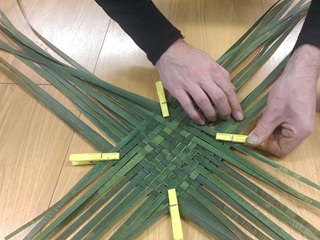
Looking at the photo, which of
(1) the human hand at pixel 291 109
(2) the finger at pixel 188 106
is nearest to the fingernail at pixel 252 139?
(1) the human hand at pixel 291 109

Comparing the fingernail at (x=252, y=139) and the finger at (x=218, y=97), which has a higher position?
the finger at (x=218, y=97)

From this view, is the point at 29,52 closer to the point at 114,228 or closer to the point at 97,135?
the point at 97,135

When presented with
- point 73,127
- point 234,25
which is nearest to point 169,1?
point 234,25

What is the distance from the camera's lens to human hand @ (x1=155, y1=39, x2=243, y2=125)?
2.14 ft

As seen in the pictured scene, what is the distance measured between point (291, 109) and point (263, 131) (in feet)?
0.21

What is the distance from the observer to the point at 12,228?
0.61 metres

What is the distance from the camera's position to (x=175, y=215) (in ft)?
1.93

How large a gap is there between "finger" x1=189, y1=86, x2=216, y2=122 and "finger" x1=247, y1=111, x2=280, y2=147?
90 mm

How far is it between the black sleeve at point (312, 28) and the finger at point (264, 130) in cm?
17

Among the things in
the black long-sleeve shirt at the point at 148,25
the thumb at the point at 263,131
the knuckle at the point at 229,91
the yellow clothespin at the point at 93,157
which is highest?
the black long-sleeve shirt at the point at 148,25

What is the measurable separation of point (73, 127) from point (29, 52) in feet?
0.86

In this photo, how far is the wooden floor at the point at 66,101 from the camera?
0.64 meters

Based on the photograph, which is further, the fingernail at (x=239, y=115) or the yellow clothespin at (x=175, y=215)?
the fingernail at (x=239, y=115)

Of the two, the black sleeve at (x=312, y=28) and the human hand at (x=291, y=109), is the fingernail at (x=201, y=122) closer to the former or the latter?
the human hand at (x=291, y=109)
